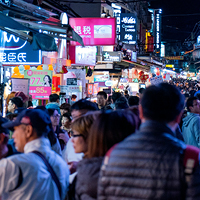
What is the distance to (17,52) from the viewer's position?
988 cm

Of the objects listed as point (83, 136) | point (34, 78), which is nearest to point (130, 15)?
point (34, 78)

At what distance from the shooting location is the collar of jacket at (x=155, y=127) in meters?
2.01

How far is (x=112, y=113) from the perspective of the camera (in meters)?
2.39

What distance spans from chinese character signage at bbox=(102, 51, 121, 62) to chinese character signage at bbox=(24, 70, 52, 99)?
11.2 m

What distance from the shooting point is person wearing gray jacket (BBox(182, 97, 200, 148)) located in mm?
6652

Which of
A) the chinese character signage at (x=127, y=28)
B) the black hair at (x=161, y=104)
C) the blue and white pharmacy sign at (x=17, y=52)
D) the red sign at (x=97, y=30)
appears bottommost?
the black hair at (x=161, y=104)

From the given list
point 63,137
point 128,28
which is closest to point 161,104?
point 63,137

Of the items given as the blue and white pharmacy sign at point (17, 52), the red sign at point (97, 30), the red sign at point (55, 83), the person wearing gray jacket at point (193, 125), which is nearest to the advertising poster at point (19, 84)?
the blue and white pharmacy sign at point (17, 52)

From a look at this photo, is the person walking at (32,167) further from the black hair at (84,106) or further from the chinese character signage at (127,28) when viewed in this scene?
the chinese character signage at (127,28)

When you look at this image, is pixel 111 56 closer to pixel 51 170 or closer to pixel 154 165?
pixel 51 170

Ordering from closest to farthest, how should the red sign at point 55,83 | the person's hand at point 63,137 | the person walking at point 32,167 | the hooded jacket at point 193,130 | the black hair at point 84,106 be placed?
the person walking at point 32,167 < the black hair at point 84,106 < the person's hand at point 63,137 < the hooded jacket at point 193,130 < the red sign at point 55,83

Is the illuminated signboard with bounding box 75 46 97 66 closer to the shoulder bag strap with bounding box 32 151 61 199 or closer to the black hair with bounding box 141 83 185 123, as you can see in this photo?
the shoulder bag strap with bounding box 32 151 61 199

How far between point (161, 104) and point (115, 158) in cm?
46

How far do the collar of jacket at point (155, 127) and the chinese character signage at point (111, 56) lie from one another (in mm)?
21011
